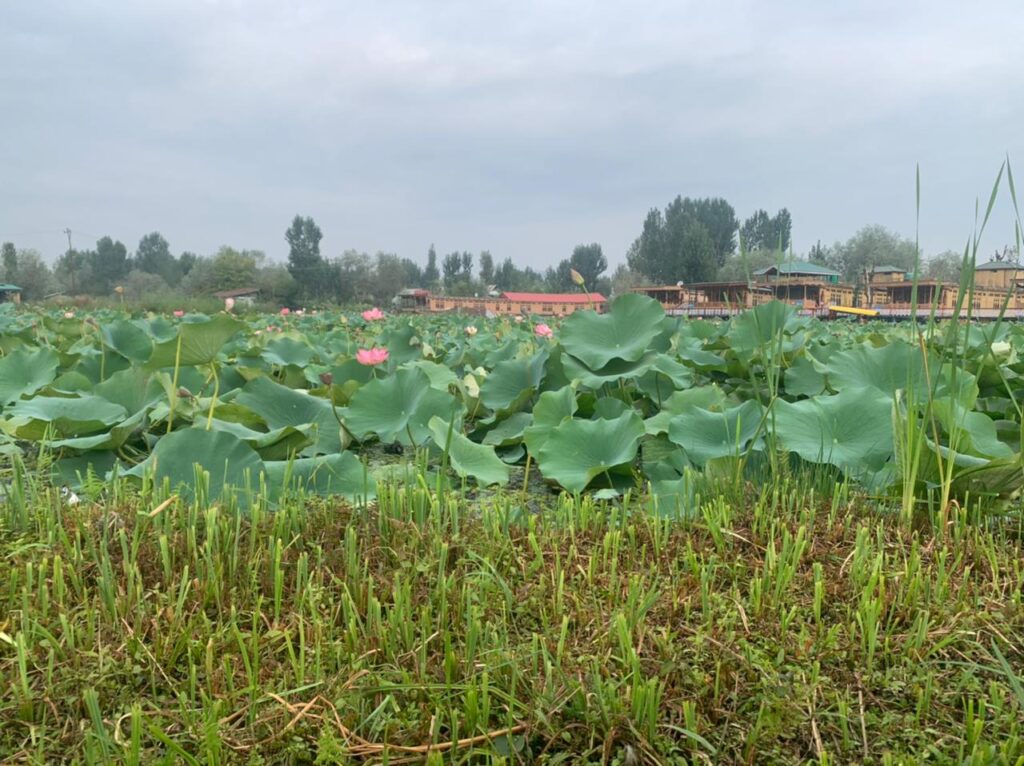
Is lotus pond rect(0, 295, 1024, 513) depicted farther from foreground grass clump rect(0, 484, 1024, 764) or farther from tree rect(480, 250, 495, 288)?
tree rect(480, 250, 495, 288)

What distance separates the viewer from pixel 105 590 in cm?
107

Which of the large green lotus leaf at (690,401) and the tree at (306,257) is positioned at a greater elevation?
the tree at (306,257)

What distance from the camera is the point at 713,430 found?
6.02ft

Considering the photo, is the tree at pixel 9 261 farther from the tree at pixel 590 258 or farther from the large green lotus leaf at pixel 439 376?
the large green lotus leaf at pixel 439 376

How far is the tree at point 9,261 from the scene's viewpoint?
1930 inches

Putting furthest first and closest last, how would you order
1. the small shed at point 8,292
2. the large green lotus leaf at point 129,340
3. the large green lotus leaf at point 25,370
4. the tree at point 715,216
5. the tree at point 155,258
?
the tree at point 155,258 < the tree at point 715,216 < the small shed at point 8,292 < the large green lotus leaf at point 129,340 < the large green lotus leaf at point 25,370

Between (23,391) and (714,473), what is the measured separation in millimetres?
2286

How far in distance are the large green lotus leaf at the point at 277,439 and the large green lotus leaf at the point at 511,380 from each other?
73cm

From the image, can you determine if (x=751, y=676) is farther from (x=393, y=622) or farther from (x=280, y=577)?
(x=280, y=577)

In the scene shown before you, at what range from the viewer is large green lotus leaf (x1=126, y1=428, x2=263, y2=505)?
1572 mm

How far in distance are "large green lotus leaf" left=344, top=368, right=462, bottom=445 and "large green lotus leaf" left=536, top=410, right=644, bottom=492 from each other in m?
0.38


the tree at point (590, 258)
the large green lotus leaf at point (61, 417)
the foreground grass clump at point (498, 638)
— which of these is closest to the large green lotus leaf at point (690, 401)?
the foreground grass clump at point (498, 638)

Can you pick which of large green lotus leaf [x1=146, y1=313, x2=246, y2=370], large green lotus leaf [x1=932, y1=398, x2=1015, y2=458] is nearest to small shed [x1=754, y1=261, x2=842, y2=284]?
large green lotus leaf [x1=932, y1=398, x2=1015, y2=458]

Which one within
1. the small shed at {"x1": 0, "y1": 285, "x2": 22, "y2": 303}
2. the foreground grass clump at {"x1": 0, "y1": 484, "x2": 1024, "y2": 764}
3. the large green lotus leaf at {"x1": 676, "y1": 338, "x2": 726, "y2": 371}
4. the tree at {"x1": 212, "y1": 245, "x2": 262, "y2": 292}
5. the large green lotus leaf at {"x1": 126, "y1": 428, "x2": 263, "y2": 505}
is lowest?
the foreground grass clump at {"x1": 0, "y1": 484, "x2": 1024, "y2": 764}
